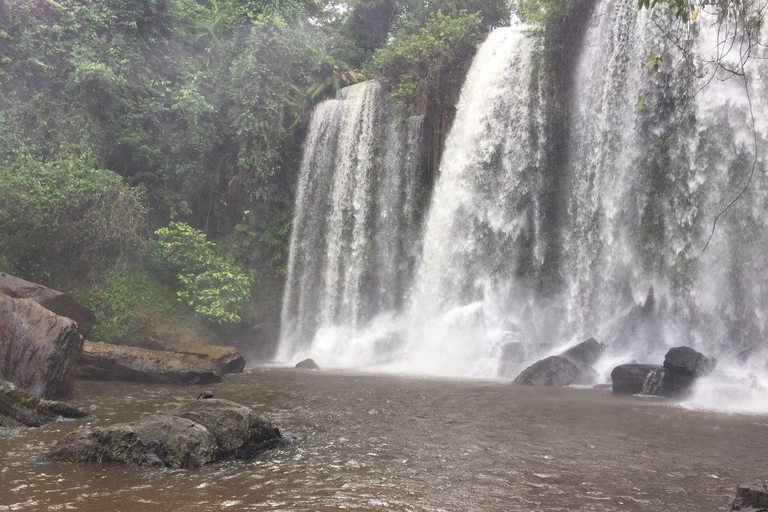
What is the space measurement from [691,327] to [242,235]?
48.4 ft

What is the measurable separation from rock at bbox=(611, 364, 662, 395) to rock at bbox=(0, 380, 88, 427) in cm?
983

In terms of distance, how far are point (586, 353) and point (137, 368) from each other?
33.4 feet

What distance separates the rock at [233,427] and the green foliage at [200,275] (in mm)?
11117

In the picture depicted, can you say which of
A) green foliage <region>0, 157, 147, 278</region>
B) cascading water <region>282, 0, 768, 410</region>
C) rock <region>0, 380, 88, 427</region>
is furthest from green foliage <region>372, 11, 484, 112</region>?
rock <region>0, 380, 88, 427</region>

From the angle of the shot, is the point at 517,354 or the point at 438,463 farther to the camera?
the point at 517,354

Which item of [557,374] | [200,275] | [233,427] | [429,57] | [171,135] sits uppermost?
[429,57]

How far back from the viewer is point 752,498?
4621 mm

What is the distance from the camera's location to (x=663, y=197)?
15578 millimetres

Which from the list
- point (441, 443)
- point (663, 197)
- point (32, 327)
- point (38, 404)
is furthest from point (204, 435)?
point (663, 197)

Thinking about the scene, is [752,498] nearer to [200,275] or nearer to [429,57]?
[200,275]

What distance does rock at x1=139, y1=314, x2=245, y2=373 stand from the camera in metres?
14.7

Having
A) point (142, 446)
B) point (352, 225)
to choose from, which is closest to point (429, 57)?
point (352, 225)

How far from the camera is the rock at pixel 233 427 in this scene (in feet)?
21.5

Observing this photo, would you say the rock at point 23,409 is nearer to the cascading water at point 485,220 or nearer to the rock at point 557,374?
the rock at point 557,374
